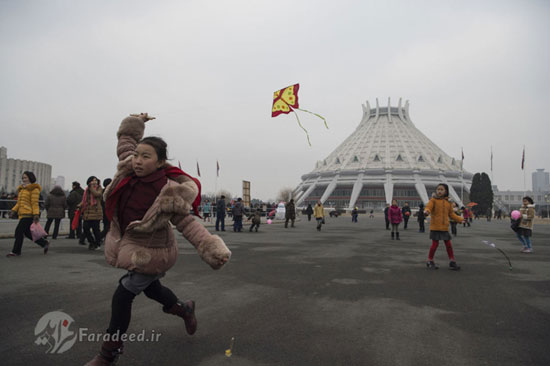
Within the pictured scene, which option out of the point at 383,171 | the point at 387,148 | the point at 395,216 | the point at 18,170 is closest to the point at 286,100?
the point at 395,216

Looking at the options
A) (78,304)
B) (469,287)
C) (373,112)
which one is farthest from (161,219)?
(373,112)

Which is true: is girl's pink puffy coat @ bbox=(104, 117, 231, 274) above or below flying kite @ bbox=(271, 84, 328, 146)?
below

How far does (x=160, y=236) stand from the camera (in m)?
2.75

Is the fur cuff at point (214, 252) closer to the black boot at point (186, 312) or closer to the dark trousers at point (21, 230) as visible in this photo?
the black boot at point (186, 312)

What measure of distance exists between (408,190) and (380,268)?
74.2 meters

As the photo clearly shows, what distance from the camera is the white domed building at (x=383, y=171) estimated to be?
7475cm

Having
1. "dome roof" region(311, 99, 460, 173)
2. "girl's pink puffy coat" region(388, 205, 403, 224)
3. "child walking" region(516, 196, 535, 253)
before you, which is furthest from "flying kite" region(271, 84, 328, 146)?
"dome roof" region(311, 99, 460, 173)

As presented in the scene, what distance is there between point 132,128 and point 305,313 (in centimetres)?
275

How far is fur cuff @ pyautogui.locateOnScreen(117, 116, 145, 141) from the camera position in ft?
10.7

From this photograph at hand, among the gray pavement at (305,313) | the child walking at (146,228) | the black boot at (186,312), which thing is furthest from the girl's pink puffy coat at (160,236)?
the gray pavement at (305,313)

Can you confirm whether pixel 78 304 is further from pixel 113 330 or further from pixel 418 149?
pixel 418 149

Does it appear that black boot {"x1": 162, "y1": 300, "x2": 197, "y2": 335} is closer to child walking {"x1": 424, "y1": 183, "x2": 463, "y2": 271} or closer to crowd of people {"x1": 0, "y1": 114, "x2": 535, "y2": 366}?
crowd of people {"x1": 0, "y1": 114, "x2": 535, "y2": 366}

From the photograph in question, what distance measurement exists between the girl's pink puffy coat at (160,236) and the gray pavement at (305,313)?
0.80 metres

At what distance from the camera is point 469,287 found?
5590mm
